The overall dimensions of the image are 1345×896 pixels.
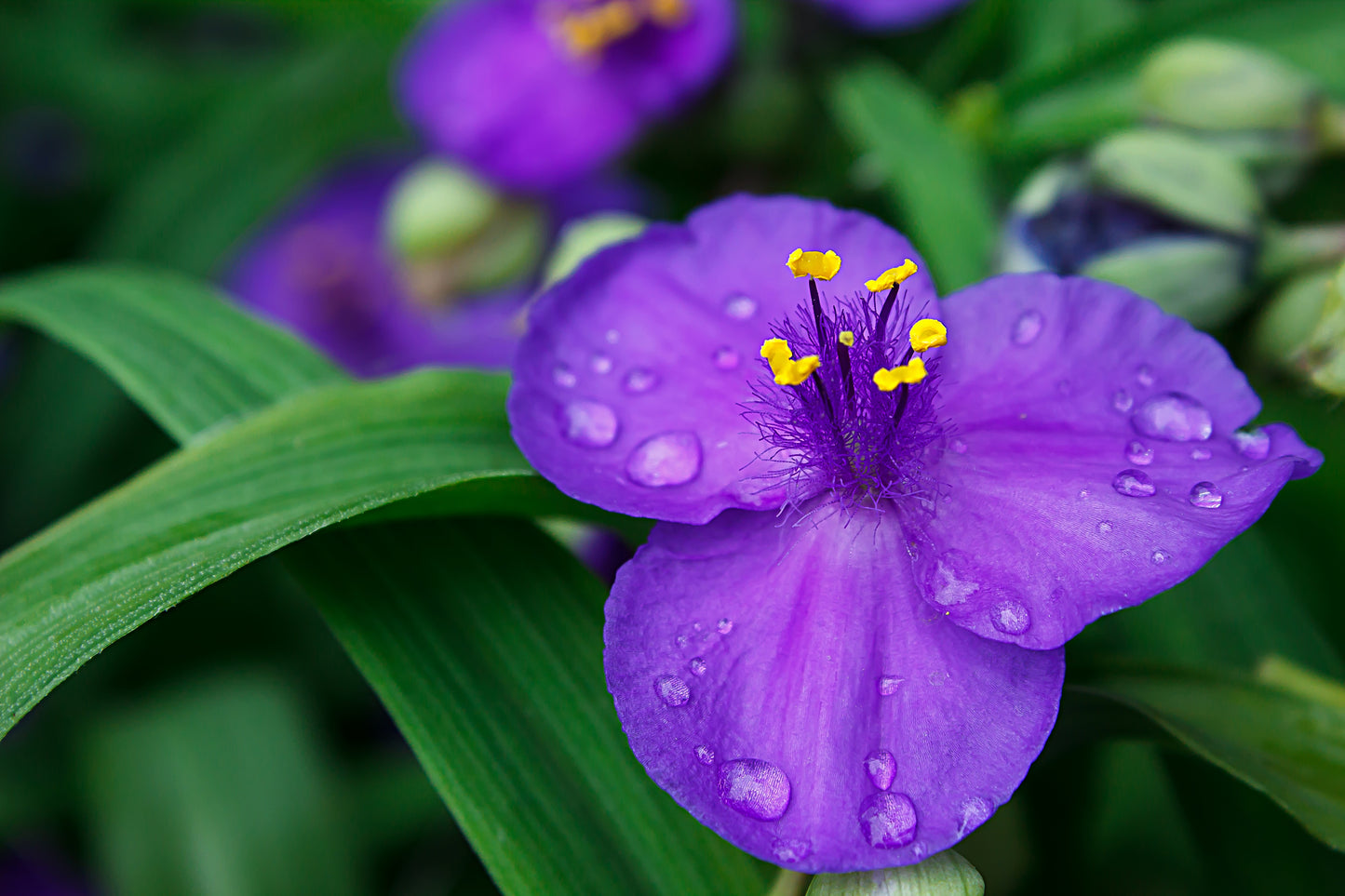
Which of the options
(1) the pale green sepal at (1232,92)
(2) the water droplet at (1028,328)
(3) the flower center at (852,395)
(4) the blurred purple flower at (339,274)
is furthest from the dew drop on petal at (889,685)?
(4) the blurred purple flower at (339,274)

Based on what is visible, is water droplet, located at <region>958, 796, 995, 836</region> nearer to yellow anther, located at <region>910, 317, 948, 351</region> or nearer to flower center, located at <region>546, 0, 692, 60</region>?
yellow anther, located at <region>910, 317, 948, 351</region>

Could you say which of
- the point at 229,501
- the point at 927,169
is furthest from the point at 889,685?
the point at 927,169

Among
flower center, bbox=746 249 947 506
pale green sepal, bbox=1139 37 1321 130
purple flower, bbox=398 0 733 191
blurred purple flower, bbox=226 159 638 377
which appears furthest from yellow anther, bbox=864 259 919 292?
blurred purple flower, bbox=226 159 638 377

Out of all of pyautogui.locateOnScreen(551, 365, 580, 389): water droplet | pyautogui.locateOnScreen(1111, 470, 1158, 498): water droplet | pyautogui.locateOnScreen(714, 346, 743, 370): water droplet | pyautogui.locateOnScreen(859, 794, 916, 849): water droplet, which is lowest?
pyautogui.locateOnScreen(859, 794, 916, 849): water droplet

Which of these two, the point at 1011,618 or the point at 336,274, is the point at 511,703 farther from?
the point at 336,274

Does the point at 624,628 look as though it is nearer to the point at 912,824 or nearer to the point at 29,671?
the point at 912,824

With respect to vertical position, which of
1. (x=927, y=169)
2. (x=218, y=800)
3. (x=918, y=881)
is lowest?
(x=218, y=800)
